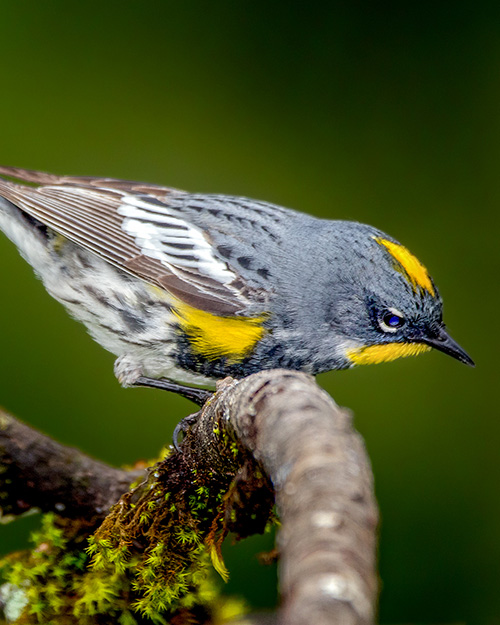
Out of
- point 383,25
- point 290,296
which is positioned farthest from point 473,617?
point 383,25

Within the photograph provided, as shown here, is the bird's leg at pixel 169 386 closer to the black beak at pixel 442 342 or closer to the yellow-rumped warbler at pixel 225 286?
the yellow-rumped warbler at pixel 225 286

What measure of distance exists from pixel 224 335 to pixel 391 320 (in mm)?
737

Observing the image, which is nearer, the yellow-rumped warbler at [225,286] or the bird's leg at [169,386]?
the yellow-rumped warbler at [225,286]

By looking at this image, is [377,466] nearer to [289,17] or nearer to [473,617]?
[473,617]

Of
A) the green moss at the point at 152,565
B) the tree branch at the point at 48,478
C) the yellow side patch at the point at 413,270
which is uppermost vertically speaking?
the yellow side patch at the point at 413,270

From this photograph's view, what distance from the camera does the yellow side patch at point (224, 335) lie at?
3.34 meters

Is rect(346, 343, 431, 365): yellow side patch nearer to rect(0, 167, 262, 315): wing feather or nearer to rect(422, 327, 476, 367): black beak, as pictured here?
rect(422, 327, 476, 367): black beak

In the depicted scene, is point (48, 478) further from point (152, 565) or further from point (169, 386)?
point (169, 386)

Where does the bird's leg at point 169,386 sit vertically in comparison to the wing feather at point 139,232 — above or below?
below

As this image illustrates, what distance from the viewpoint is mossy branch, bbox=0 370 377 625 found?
1181 millimetres

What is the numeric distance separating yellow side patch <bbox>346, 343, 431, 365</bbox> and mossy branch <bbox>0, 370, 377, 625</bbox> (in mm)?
1188

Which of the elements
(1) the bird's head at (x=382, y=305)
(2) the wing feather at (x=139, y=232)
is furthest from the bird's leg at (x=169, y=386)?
(1) the bird's head at (x=382, y=305)

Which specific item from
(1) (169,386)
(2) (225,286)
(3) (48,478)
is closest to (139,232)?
(2) (225,286)

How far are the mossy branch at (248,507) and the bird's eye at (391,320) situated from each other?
1261mm
